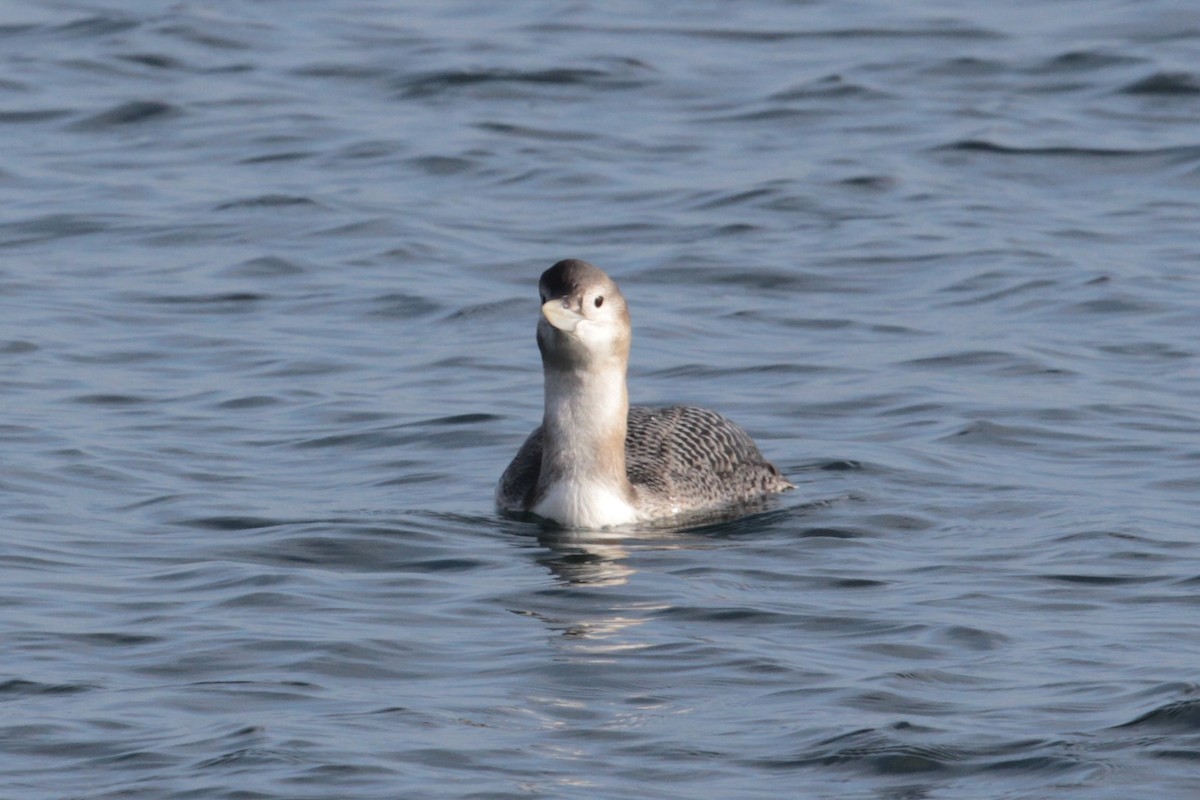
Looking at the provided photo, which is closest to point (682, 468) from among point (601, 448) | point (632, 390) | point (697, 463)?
point (697, 463)

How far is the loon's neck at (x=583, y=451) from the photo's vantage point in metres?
10.6

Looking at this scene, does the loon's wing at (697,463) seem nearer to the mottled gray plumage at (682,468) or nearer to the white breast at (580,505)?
the mottled gray plumage at (682,468)

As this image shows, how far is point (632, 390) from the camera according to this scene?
13500 mm

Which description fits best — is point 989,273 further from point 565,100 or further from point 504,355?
point 565,100

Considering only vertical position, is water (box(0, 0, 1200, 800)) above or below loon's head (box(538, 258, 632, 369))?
below

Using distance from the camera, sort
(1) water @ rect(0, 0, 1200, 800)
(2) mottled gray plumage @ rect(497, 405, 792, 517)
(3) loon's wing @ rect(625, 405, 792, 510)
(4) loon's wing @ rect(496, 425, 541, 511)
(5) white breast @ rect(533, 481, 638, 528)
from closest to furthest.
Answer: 1. (1) water @ rect(0, 0, 1200, 800)
2. (5) white breast @ rect(533, 481, 638, 528)
3. (4) loon's wing @ rect(496, 425, 541, 511)
4. (2) mottled gray plumage @ rect(497, 405, 792, 517)
5. (3) loon's wing @ rect(625, 405, 792, 510)

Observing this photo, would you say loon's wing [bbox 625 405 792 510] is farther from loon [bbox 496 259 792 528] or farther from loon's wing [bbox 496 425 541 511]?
loon's wing [bbox 496 425 541 511]

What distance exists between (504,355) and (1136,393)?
353 cm

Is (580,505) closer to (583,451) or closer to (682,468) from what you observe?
(583,451)

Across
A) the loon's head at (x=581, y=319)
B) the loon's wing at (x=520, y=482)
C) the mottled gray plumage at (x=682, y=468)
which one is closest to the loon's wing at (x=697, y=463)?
the mottled gray plumage at (x=682, y=468)

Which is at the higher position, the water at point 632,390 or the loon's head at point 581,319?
the loon's head at point 581,319

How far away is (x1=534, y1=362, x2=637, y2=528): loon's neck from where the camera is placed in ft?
34.9

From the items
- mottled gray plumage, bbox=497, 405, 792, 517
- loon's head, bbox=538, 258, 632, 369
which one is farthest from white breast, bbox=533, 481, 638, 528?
loon's head, bbox=538, 258, 632, 369

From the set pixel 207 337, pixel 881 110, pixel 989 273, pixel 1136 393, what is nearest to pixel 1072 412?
pixel 1136 393
